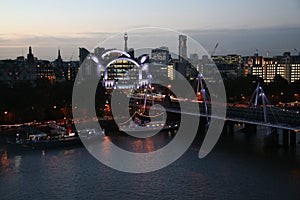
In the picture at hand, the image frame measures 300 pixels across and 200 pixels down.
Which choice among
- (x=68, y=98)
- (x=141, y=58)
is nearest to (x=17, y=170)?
(x=68, y=98)

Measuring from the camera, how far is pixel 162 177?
5.59m

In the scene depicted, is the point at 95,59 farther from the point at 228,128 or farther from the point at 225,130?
the point at 225,130

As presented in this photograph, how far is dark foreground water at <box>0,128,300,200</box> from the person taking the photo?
4926mm

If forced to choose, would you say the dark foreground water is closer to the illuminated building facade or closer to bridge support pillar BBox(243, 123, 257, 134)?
bridge support pillar BBox(243, 123, 257, 134)

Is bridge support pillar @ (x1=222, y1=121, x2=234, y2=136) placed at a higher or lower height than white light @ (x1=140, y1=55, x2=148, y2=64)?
lower

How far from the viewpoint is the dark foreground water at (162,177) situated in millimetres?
4926

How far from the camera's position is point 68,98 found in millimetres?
11305

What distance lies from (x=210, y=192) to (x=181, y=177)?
2.17 feet

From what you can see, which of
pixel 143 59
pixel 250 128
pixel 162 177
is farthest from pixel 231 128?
pixel 143 59

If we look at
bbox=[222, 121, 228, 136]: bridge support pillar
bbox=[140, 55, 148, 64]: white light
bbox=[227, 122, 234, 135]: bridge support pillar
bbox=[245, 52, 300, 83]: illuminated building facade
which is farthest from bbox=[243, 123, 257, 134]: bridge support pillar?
bbox=[140, 55, 148, 64]: white light

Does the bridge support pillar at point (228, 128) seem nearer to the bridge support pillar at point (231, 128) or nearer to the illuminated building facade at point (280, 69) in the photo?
the bridge support pillar at point (231, 128)

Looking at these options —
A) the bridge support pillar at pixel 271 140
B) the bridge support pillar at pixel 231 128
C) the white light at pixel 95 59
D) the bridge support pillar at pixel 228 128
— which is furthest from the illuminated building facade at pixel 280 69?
the bridge support pillar at pixel 271 140

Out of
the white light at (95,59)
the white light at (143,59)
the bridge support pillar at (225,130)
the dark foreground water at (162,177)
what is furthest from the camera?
the white light at (143,59)

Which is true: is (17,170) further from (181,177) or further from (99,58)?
(99,58)
